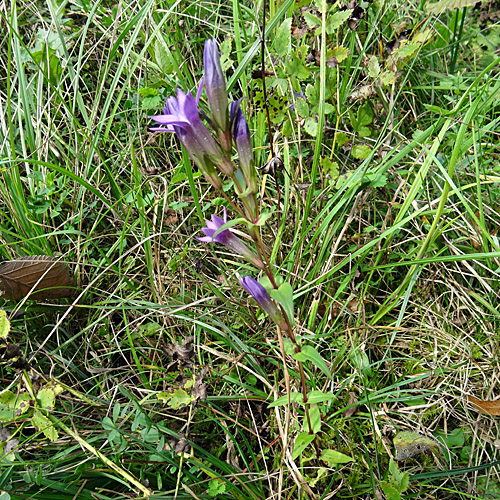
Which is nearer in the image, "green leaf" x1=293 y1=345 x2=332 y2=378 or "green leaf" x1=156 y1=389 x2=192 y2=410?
"green leaf" x1=293 y1=345 x2=332 y2=378

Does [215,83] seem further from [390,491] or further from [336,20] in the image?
[390,491]

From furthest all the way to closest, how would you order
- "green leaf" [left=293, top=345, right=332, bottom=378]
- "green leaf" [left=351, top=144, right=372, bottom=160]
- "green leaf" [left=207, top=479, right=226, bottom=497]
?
"green leaf" [left=351, top=144, right=372, bottom=160]
"green leaf" [left=207, top=479, right=226, bottom=497]
"green leaf" [left=293, top=345, right=332, bottom=378]

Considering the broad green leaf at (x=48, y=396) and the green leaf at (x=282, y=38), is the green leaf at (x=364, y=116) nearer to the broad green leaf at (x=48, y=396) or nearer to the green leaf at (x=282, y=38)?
the green leaf at (x=282, y=38)

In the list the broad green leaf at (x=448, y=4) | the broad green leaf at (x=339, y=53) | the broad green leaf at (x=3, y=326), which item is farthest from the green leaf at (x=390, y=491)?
the broad green leaf at (x=448, y=4)

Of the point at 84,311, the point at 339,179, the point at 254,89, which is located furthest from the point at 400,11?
the point at 84,311

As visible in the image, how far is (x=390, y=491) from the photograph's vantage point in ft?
4.00

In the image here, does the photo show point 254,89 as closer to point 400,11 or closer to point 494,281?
point 400,11

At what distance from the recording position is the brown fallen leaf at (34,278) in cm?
161

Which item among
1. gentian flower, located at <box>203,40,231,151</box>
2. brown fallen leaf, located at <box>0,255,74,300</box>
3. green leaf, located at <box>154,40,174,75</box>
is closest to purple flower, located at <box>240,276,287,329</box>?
gentian flower, located at <box>203,40,231,151</box>

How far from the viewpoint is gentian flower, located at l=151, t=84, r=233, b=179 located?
938 mm

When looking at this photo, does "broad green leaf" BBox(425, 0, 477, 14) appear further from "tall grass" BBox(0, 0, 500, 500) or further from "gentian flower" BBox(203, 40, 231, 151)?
"gentian flower" BBox(203, 40, 231, 151)

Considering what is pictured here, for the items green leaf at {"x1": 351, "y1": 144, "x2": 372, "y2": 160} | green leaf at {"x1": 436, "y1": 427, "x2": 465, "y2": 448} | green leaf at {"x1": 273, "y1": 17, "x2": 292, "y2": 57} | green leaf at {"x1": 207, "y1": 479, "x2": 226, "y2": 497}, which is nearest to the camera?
green leaf at {"x1": 207, "y1": 479, "x2": 226, "y2": 497}

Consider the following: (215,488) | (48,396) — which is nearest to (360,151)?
(215,488)

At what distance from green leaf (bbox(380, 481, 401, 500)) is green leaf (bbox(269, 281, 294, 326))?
0.60m
